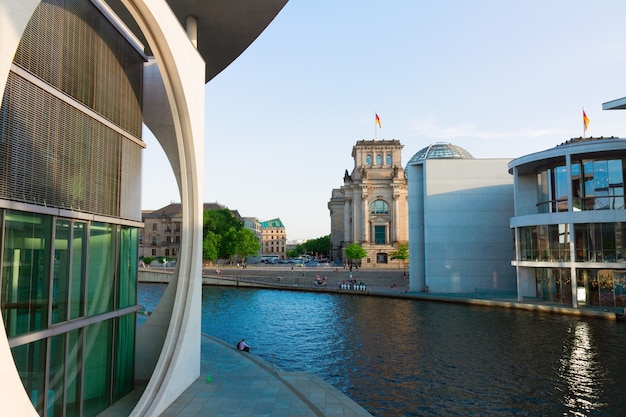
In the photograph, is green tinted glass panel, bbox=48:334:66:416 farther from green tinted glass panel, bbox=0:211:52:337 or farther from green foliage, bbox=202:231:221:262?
green foliage, bbox=202:231:221:262

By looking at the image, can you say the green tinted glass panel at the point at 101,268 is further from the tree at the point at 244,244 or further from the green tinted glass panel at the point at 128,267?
the tree at the point at 244,244

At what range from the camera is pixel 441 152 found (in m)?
60.7

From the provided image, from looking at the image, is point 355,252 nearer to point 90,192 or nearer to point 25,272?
point 90,192

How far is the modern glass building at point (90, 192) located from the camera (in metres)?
8.38

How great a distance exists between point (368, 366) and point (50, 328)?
13.0 m

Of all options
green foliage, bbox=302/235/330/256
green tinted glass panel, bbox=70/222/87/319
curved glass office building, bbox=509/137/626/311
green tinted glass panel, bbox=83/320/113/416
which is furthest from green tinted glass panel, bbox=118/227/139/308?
green foliage, bbox=302/235/330/256

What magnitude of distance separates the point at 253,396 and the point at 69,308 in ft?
19.6

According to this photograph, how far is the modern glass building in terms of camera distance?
27.5 ft

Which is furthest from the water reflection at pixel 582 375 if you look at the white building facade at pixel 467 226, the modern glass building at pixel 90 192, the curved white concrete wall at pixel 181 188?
the white building facade at pixel 467 226

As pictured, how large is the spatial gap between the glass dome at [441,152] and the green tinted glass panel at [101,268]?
52.5 m

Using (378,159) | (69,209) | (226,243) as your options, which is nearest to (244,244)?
(226,243)

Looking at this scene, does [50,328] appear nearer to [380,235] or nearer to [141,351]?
[141,351]

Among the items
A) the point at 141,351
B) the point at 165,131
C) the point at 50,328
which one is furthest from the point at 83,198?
the point at 141,351

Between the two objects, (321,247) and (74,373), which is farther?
(321,247)
